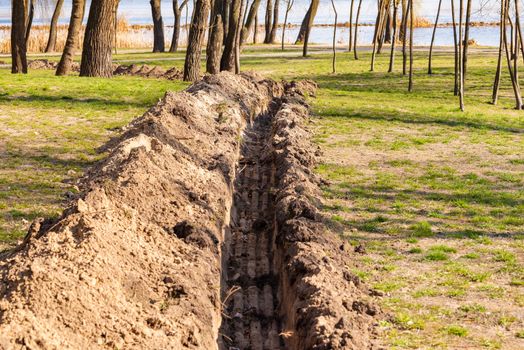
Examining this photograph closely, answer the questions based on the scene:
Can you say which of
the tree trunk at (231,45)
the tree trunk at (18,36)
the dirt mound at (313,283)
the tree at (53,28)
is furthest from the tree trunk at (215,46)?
the tree at (53,28)

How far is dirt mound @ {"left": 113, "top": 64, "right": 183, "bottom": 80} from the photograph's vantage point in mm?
25375

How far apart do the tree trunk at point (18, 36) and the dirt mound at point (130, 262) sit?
42.5 ft

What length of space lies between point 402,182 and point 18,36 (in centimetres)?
1393

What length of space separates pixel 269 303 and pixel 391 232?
2283 millimetres

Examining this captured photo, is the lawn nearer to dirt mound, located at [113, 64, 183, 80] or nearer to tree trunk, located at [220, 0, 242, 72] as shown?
tree trunk, located at [220, 0, 242, 72]

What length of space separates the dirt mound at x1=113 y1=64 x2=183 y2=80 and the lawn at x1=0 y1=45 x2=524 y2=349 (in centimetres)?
440

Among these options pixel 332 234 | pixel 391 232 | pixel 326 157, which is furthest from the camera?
pixel 326 157

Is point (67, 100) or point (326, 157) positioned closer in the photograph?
point (326, 157)

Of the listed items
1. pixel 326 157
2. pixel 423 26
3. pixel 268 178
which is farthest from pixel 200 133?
pixel 423 26

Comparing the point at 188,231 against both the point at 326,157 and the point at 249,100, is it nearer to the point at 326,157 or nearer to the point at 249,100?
the point at 326,157

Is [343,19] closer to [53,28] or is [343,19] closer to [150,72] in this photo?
[53,28]

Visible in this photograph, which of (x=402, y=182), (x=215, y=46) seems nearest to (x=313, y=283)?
(x=402, y=182)

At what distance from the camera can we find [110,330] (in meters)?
4.84

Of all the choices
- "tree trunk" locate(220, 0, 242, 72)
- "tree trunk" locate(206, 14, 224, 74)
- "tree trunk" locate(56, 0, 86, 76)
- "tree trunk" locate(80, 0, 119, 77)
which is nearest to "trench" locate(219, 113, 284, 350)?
"tree trunk" locate(80, 0, 119, 77)
